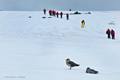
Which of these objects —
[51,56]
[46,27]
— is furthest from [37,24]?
[51,56]

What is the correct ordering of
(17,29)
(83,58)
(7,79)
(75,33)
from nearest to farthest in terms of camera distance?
1. (7,79)
2. (83,58)
3. (75,33)
4. (17,29)

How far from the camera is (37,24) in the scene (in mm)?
34469

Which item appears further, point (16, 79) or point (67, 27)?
point (67, 27)

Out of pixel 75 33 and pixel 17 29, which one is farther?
pixel 17 29

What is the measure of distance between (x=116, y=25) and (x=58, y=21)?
670 centimetres

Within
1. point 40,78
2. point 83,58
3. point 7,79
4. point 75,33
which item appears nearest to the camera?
point 7,79

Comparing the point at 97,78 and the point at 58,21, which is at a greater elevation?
the point at 58,21

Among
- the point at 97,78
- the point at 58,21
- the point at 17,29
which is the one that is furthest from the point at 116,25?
the point at 97,78

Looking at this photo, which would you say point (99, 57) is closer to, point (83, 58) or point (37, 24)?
point (83, 58)

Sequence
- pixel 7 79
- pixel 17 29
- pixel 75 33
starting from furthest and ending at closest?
pixel 17 29
pixel 75 33
pixel 7 79

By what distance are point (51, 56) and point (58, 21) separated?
20.8 m

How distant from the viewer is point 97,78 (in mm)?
7938

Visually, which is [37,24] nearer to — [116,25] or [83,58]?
[116,25]

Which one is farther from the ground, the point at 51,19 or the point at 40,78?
the point at 51,19
